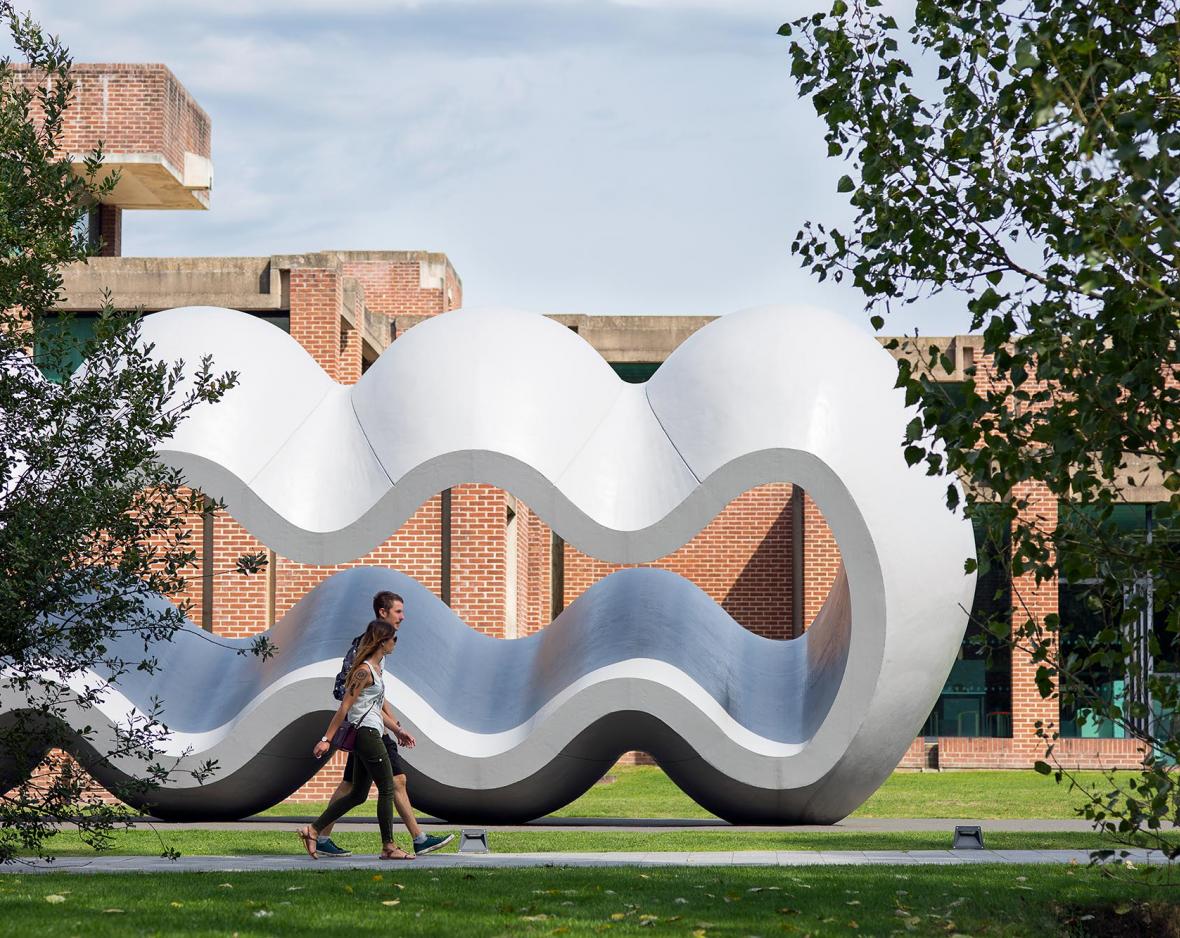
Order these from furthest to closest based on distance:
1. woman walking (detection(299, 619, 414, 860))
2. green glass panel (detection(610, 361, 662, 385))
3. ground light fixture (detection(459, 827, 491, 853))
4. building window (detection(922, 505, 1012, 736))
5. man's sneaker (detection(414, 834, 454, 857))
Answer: green glass panel (detection(610, 361, 662, 385)) < building window (detection(922, 505, 1012, 736)) < ground light fixture (detection(459, 827, 491, 853)) < man's sneaker (detection(414, 834, 454, 857)) < woman walking (detection(299, 619, 414, 860))

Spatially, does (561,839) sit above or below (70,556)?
below

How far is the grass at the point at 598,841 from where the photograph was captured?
11.2 m

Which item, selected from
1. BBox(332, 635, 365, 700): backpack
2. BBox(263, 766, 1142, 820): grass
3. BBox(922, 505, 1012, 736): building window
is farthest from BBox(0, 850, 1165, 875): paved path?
BBox(922, 505, 1012, 736): building window

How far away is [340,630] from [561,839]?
9.67 ft

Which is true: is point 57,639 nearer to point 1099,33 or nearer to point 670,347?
point 1099,33

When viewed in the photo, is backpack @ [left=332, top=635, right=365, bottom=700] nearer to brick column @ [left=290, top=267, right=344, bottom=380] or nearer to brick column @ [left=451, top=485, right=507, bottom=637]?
brick column @ [left=451, top=485, right=507, bottom=637]

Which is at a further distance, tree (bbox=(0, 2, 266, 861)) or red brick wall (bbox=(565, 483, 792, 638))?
red brick wall (bbox=(565, 483, 792, 638))

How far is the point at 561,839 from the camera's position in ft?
40.2

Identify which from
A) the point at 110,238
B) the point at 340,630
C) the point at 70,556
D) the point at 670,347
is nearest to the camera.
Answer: the point at 70,556

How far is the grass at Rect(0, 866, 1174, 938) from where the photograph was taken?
6.73 m

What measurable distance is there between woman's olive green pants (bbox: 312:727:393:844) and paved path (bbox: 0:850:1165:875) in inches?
12.0

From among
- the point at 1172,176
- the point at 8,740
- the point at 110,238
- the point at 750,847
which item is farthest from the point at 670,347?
the point at 1172,176

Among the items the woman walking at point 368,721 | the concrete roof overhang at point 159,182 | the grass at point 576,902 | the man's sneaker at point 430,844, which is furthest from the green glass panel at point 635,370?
the grass at point 576,902

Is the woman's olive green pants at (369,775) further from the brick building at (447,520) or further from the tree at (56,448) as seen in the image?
the brick building at (447,520)
